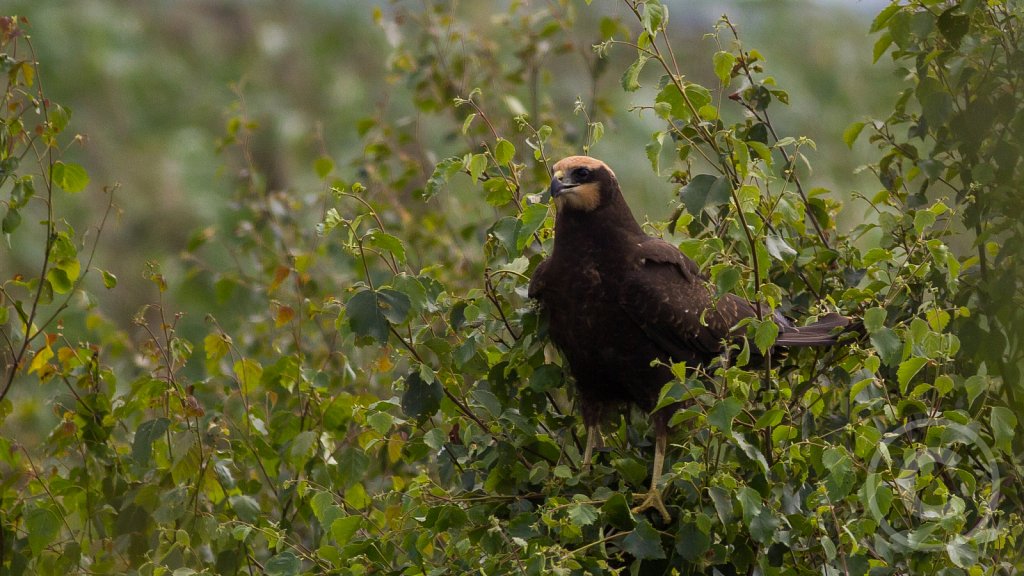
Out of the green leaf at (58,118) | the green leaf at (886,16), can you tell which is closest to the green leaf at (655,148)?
the green leaf at (886,16)

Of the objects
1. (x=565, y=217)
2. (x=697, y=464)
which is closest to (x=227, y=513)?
(x=565, y=217)

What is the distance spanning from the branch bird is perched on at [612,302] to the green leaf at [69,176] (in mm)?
1503

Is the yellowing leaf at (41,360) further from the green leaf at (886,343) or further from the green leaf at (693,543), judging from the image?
the green leaf at (886,343)

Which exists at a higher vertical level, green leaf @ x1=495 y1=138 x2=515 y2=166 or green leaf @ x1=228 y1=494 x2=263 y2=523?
green leaf @ x1=495 y1=138 x2=515 y2=166

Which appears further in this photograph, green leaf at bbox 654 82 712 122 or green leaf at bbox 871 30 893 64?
green leaf at bbox 871 30 893 64

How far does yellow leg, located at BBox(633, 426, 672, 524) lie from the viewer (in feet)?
10.5

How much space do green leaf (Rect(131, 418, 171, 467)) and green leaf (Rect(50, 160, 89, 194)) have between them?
0.80m

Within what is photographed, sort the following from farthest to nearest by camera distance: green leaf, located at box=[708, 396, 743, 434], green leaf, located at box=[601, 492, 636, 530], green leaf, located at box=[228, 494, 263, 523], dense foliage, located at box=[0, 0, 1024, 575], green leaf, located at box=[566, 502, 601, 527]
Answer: green leaf, located at box=[228, 494, 263, 523]
green leaf, located at box=[601, 492, 636, 530]
dense foliage, located at box=[0, 0, 1024, 575]
green leaf, located at box=[566, 502, 601, 527]
green leaf, located at box=[708, 396, 743, 434]

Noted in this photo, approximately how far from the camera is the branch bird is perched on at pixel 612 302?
3.68m

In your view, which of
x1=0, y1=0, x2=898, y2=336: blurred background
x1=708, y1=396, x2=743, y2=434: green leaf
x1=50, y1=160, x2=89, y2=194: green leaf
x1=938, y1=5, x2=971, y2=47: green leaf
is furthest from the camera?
x1=0, y1=0, x2=898, y2=336: blurred background

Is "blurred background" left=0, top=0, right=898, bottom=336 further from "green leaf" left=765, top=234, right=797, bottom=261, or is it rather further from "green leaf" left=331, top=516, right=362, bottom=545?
"green leaf" left=765, top=234, right=797, bottom=261

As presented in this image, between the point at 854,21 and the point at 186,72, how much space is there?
23.0ft

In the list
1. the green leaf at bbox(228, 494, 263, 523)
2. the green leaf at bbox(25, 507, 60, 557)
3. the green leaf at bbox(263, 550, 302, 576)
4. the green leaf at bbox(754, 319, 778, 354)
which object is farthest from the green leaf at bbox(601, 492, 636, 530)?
the green leaf at bbox(25, 507, 60, 557)

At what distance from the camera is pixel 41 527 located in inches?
147
